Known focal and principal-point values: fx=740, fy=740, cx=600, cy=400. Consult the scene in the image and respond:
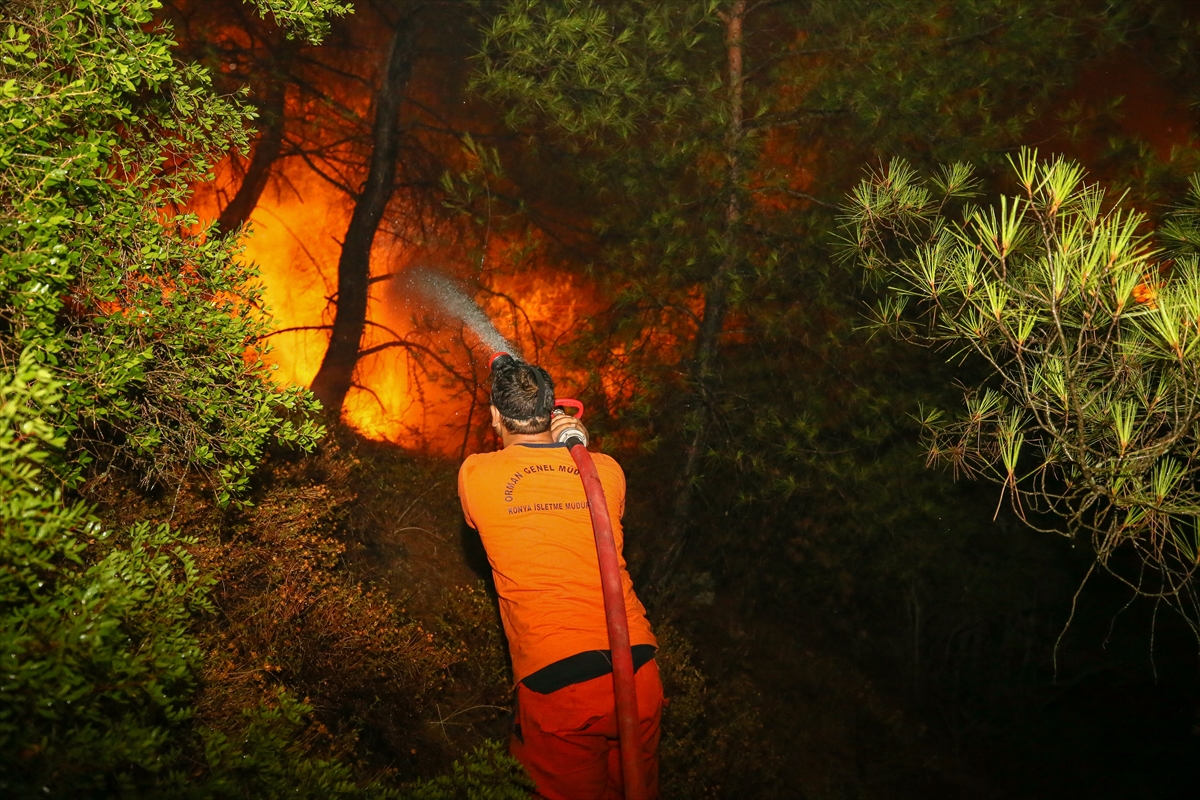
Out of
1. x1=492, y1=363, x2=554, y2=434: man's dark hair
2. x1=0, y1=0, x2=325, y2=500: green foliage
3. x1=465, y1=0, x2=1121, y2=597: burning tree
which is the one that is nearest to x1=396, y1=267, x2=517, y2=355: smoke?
x1=465, y1=0, x2=1121, y2=597: burning tree

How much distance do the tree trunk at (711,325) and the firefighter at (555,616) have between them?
10.9ft

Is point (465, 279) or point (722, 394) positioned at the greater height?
point (465, 279)

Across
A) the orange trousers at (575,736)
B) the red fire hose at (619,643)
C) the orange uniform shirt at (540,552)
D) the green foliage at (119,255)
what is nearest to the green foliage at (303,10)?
the green foliage at (119,255)

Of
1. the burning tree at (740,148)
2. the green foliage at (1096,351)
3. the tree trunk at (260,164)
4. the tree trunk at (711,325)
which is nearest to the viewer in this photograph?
the green foliage at (1096,351)

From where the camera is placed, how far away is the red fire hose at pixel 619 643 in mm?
2947

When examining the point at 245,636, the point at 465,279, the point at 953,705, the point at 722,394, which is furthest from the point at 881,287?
the point at 245,636

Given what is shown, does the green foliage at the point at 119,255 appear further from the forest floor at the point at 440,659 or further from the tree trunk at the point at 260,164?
the tree trunk at the point at 260,164

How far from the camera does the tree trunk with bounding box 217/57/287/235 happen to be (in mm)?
7207

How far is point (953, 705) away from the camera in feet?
27.3

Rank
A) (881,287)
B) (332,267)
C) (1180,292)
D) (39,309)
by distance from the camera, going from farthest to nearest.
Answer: (332,267) < (881,287) < (1180,292) < (39,309)

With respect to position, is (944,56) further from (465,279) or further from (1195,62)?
(465,279)

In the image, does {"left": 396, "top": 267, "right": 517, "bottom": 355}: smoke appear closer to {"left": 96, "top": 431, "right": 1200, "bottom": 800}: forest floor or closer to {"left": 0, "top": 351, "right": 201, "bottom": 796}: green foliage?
{"left": 96, "top": 431, "right": 1200, "bottom": 800}: forest floor

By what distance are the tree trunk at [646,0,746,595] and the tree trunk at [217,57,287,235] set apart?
4.27 meters

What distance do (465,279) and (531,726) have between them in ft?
17.2
